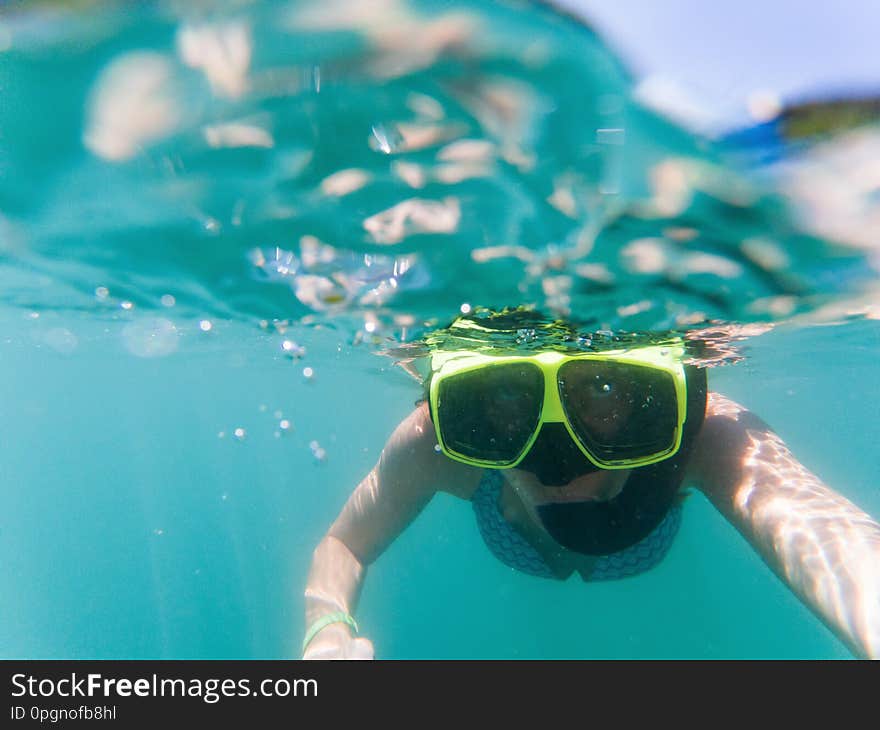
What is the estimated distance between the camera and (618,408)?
478cm

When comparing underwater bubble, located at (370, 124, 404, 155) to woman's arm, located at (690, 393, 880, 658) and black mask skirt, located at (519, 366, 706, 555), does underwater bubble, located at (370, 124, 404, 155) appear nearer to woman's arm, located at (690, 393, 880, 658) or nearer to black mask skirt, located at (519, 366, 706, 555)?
black mask skirt, located at (519, 366, 706, 555)

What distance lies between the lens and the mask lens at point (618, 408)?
4.62 metres

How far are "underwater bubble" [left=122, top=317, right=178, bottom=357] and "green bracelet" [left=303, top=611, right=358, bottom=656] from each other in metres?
8.50

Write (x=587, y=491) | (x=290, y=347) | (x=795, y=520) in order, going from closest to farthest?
(x=795, y=520), (x=587, y=491), (x=290, y=347)

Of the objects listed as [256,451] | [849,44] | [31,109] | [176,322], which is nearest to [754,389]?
[176,322]

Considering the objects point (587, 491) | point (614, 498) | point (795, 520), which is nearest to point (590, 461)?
point (587, 491)

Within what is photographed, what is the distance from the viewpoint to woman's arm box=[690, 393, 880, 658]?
129 inches

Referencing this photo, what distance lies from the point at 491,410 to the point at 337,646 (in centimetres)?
217

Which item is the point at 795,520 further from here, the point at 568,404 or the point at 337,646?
the point at 337,646

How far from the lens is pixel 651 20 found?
2.74m

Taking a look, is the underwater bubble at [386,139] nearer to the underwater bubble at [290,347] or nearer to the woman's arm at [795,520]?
the woman's arm at [795,520]

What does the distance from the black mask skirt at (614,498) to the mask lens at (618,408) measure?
0.19 meters

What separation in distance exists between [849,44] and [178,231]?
503cm

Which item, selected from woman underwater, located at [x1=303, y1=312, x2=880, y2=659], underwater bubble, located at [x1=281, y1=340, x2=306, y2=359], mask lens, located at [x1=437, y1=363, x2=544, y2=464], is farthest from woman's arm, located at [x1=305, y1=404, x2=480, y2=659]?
underwater bubble, located at [x1=281, y1=340, x2=306, y2=359]
